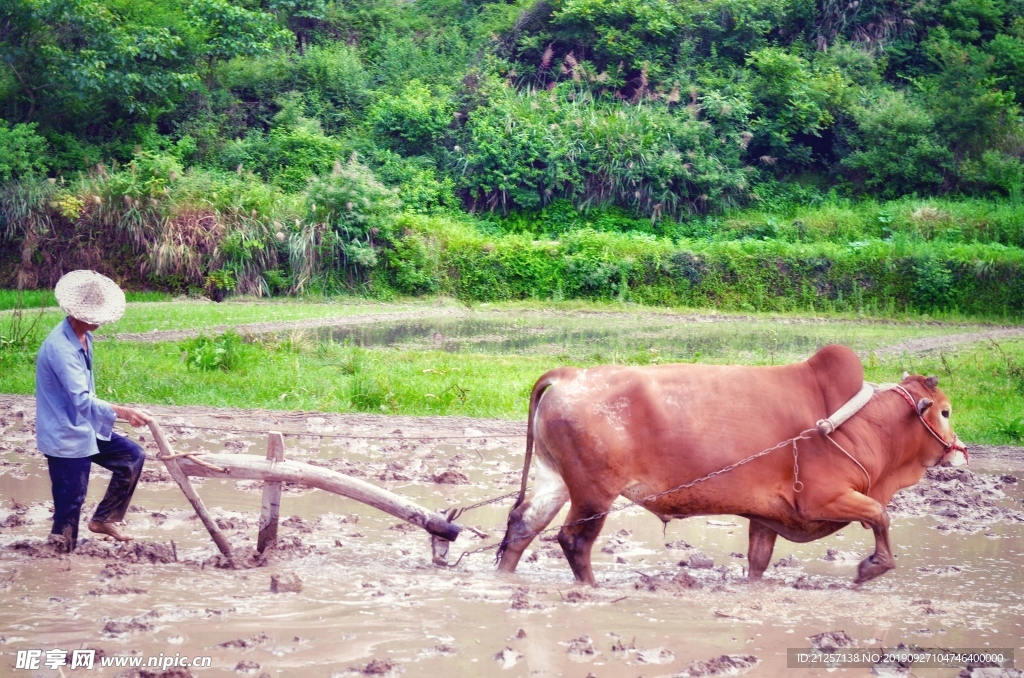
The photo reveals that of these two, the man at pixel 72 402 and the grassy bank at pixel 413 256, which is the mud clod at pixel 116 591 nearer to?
the man at pixel 72 402

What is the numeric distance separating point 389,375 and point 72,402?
→ 6.10 m

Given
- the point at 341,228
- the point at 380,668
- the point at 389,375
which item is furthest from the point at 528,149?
the point at 380,668

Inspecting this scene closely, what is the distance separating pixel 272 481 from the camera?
6.04 metres

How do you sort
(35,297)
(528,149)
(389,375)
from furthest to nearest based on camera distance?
(528,149) → (35,297) → (389,375)

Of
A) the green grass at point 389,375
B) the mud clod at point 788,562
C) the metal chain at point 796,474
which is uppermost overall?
the metal chain at point 796,474

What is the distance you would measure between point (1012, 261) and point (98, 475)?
59.3 feet

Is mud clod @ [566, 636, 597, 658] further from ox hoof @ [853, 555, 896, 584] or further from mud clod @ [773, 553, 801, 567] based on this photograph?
mud clod @ [773, 553, 801, 567]

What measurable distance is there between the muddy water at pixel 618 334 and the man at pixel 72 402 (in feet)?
27.0

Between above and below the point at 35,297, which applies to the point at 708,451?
above

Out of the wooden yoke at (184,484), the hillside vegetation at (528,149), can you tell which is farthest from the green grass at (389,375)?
the hillside vegetation at (528,149)

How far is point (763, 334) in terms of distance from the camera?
1728 cm

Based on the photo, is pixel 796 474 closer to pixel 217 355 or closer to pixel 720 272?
pixel 217 355

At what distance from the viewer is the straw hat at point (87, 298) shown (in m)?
5.74

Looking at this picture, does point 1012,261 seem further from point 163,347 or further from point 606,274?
point 163,347
